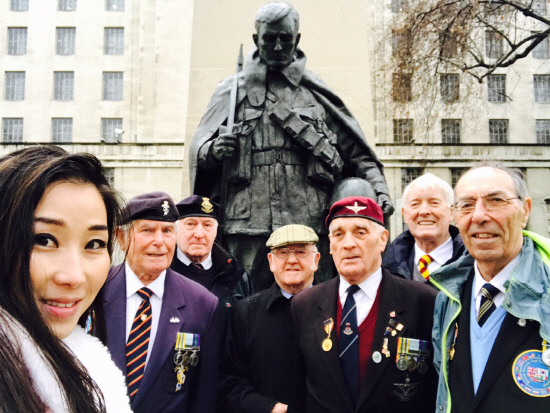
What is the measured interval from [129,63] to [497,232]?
3534 centimetres

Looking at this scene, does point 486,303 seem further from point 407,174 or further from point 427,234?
point 407,174

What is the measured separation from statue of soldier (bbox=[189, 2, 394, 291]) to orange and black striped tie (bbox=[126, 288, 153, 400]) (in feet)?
4.21

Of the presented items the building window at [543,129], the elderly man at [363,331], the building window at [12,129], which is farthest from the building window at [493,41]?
the building window at [12,129]

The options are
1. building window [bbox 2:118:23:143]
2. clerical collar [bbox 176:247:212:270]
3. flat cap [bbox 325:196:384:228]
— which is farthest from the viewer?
building window [bbox 2:118:23:143]

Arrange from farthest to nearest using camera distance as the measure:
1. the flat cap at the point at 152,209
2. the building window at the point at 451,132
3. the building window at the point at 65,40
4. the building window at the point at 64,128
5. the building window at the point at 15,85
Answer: the building window at the point at 15,85, the building window at the point at 65,40, the building window at the point at 64,128, the building window at the point at 451,132, the flat cap at the point at 152,209

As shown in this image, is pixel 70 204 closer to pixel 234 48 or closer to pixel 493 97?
pixel 234 48

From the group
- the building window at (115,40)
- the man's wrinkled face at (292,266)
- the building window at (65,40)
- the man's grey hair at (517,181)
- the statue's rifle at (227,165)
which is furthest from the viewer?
the building window at (65,40)

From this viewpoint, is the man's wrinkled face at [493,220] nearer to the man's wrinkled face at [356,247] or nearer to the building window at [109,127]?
the man's wrinkled face at [356,247]

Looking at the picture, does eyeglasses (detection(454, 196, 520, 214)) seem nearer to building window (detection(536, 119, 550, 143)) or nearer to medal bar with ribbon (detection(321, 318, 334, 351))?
medal bar with ribbon (detection(321, 318, 334, 351))

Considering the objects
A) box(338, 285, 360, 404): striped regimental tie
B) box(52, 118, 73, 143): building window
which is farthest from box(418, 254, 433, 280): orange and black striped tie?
box(52, 118, 73, 143): building window

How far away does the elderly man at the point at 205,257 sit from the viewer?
12.9ft

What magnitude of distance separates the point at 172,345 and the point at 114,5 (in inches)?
1453

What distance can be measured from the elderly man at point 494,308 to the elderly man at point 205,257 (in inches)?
62.6

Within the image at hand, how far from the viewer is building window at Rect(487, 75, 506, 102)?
3494 centimetres
